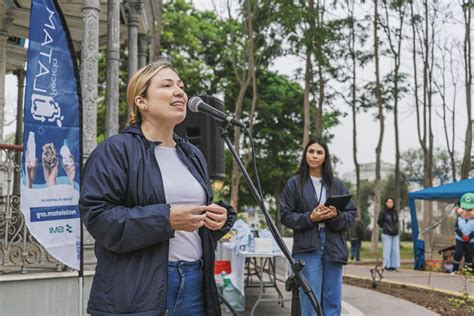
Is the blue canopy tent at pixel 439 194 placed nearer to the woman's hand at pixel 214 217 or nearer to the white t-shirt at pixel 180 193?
the white t-shirt at pixel 180 193

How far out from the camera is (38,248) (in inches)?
206

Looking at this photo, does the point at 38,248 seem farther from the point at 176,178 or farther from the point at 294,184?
the point at 176,178

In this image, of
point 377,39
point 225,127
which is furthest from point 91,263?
point 377,39

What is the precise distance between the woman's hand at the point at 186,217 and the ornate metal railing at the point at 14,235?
11.3ft

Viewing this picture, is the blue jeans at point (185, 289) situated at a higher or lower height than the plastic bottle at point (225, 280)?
higher

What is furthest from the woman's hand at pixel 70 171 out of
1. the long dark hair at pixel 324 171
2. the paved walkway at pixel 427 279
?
the paved walkway at pixel 427 279

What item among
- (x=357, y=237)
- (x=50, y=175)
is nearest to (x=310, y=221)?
(x=50, y=175)

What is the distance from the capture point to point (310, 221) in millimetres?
4586

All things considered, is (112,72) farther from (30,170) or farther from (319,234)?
(319,234)

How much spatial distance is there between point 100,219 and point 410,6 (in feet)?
76.9

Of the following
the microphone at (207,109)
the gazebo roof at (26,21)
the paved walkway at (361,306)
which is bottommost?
the paved walkway at (361,306)

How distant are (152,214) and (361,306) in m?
6.52

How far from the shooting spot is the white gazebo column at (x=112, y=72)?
7.67 meters

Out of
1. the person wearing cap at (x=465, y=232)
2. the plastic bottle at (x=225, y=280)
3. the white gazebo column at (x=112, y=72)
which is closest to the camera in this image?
the plastic bottle at (x=225, y=280)
